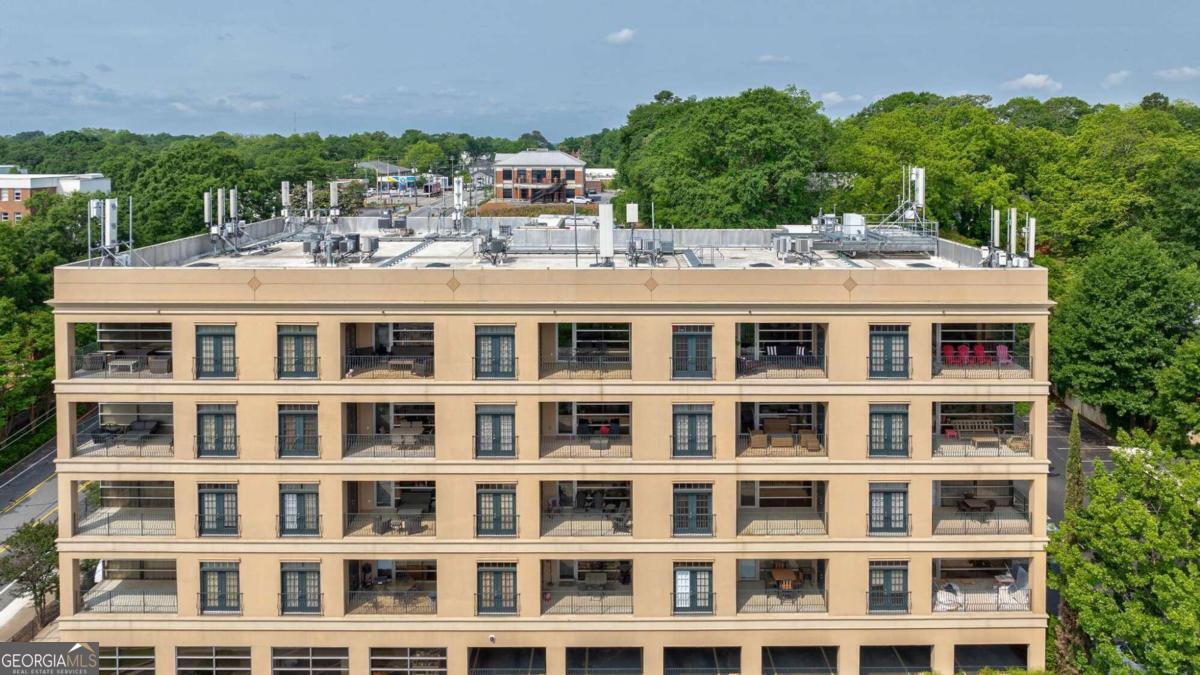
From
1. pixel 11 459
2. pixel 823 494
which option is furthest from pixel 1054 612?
pixel 11 459

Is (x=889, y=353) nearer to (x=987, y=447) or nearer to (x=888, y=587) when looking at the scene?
(x=987, y=447)

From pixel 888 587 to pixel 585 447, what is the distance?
11.8m

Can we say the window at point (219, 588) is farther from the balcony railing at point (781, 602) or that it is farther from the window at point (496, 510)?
the balcony railing at point (781, 602)

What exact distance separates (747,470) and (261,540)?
56.0 feet

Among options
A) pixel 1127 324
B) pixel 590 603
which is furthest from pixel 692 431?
pixel 1127 324

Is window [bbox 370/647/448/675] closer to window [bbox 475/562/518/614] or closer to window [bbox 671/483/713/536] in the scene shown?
window [bbox 475/562/518/614]

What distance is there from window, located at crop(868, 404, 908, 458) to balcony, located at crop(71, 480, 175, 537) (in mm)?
24850

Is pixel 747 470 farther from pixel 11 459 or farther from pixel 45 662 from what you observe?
pixel 11 459

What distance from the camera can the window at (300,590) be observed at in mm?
36562

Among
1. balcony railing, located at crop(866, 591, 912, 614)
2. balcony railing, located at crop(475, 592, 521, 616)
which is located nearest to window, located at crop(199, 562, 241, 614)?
balcony railing, located at crop(475, 592, 521, 616)

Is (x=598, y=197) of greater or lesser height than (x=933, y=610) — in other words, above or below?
above

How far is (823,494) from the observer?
38.2 metres

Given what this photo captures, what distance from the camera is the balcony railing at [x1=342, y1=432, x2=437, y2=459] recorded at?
3659 cm

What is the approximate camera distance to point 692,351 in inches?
1431
